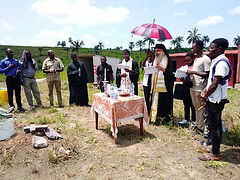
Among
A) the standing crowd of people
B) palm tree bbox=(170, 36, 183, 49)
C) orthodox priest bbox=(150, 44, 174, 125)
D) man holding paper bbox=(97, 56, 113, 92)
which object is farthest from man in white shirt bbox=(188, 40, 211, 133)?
palm tree bbox=(170, 36, 183, 49)

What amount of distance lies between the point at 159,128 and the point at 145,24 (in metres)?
2.65

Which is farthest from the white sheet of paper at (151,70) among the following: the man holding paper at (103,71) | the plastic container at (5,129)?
the plastic container at (5,129)

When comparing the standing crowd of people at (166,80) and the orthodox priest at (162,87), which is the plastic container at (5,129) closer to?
the standing crowd of people at (166,80)

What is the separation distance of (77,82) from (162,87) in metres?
3.37

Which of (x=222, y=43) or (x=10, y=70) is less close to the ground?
(x=222, y=43)

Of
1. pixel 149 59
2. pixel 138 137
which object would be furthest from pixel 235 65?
pixel 138 137

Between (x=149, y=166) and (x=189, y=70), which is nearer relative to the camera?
(x=149, y=166)

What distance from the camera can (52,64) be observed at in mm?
5918

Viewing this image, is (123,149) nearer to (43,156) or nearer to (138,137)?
(138,137)

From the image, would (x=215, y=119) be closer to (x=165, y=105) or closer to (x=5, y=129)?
(x=165, y=105)

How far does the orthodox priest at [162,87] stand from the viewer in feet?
13.8

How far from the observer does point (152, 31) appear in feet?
13.0

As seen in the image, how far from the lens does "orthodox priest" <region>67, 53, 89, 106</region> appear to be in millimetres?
6262

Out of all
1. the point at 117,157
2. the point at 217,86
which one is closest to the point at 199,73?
the point at 217,86
